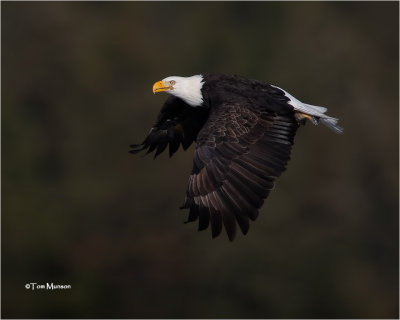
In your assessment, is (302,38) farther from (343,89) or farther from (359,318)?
(359,318)

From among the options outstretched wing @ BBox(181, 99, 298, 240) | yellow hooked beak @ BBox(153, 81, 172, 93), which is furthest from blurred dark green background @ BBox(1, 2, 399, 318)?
outstretched wing @ BBox(181, 99, 298, 240)

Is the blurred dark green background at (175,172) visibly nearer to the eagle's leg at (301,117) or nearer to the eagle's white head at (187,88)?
the eagle's white head at (187,88)

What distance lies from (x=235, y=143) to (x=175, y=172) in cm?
1324

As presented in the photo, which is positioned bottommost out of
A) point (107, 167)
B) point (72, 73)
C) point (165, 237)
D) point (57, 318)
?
point (57, 318)

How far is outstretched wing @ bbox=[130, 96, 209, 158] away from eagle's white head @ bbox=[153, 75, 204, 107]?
344 millimetres

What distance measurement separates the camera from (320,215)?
24031 millimetres

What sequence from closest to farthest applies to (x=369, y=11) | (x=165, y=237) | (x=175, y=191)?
(x=175, y=191)
(x=165, y=237)
(x=369, y=11)

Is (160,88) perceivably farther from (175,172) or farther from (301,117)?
(175,172)

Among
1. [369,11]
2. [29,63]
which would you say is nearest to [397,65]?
[369,11]

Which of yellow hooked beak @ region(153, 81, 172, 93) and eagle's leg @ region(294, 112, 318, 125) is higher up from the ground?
yellow hooked beak @ region(153, 81, 172, 93)

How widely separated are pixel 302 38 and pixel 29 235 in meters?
8.11

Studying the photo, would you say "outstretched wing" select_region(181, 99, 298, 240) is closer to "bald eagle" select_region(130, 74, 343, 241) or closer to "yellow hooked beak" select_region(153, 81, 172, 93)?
"bald eagle" select_region(130, 74, 343, 241)

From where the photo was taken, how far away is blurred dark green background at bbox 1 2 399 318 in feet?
76.1

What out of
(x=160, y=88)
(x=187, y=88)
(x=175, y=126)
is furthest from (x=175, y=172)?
(x=187, y=88)
